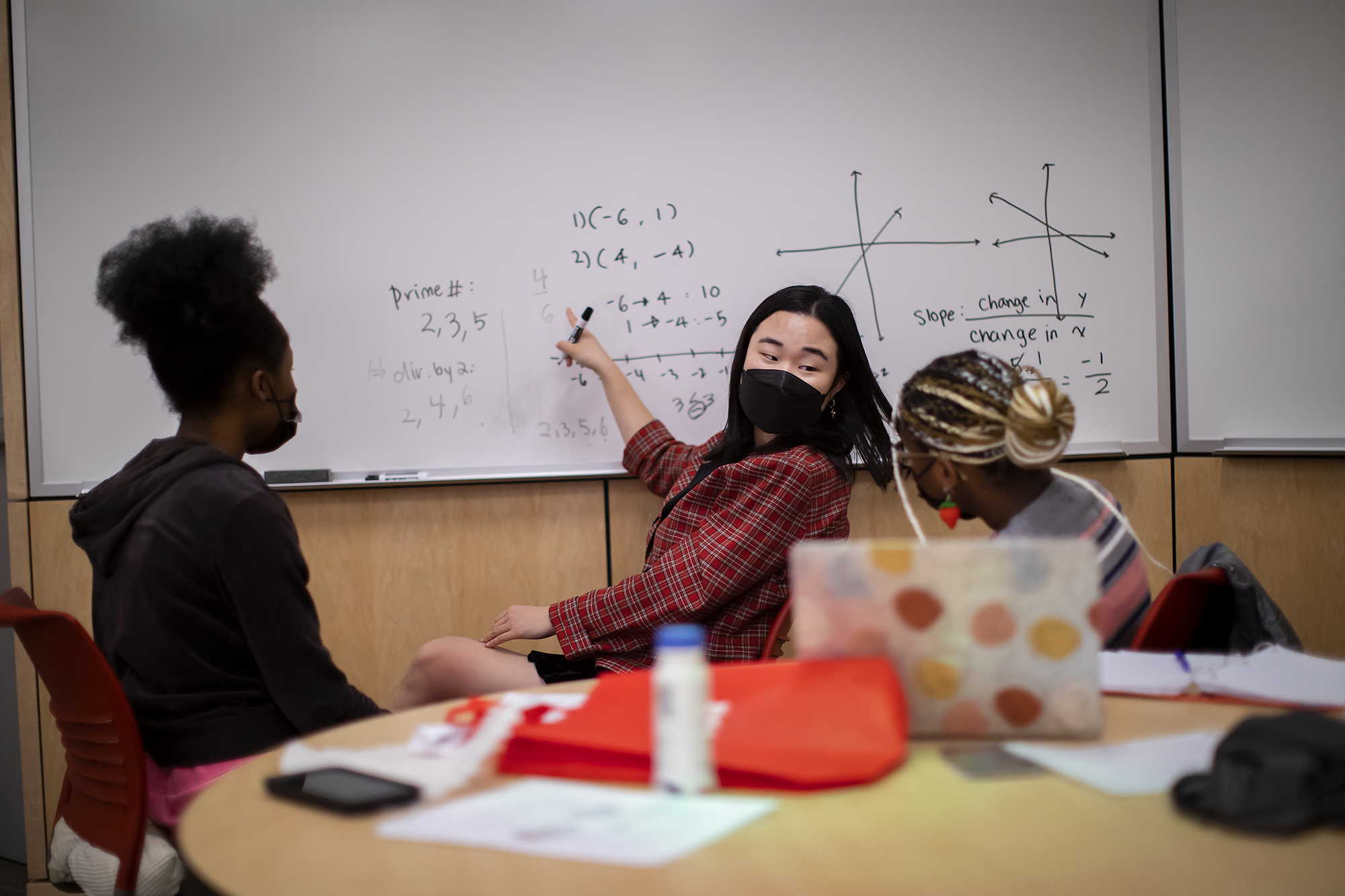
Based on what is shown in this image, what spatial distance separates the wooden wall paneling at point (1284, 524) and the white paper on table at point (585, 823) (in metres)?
2.05

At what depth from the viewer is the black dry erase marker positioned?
212 centimetres

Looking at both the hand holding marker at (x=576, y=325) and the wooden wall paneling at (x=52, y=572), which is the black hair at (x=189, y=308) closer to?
the hand holding marker at (x=576, y=325)

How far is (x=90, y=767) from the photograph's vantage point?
45.4 inches

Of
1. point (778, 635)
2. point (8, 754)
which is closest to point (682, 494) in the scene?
point (778, 635)

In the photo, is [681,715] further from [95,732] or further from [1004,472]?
[95,732]

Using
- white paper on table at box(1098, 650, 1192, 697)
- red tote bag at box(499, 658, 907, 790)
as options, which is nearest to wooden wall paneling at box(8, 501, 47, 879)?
red tote bag at box(499, 658, 907, 790)

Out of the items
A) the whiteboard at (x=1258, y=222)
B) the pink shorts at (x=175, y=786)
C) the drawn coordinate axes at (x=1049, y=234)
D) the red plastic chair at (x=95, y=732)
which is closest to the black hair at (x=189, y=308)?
the red plastic chair at (x=95, y=732)

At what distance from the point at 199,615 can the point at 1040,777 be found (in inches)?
41.6

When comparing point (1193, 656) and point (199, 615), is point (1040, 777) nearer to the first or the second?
point (1193, 656)

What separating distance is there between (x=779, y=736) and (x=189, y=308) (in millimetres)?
1152

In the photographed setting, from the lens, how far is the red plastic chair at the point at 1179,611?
111 cm

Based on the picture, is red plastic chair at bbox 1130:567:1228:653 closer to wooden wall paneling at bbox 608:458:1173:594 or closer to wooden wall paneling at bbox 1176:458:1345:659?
wooden wall paneling at bbox 608:458:1173:594

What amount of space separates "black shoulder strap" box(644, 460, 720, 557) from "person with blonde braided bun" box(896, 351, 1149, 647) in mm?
712

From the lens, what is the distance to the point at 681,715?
667 millimetres
